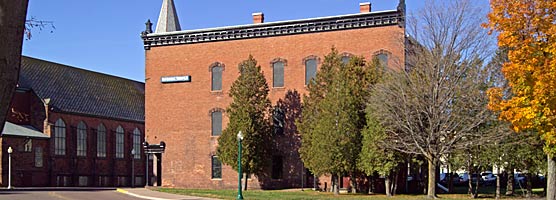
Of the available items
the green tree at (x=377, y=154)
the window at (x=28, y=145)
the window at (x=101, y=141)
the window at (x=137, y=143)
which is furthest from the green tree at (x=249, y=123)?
the window at (x=137, y=143)

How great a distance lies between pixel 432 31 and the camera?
31719 millimetres

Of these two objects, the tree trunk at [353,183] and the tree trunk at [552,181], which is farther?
the tree trunk at [353,183]

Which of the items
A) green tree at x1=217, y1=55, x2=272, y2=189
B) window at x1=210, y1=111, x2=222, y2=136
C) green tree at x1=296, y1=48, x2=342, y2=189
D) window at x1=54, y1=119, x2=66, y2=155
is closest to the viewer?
green tree at x1=296, y1=48, x2=342, y2=189

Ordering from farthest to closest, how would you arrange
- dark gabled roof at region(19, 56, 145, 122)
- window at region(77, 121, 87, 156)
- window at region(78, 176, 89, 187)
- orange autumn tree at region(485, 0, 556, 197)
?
1. window at region(77, 121, 87, 156)
2. dark gabled roof at region(19, 56, 145, 122)
3. window at region(78, 176, 89, 187)
4. orange autumn tree at region(485, 0, 556, 197)

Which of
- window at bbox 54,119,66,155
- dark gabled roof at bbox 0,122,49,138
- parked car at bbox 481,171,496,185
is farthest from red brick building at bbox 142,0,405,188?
parked car at bbox 481,171,496,185

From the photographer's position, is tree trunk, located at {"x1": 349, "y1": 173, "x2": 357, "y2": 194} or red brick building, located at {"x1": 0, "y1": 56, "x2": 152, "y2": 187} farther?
red brick building, located at {"x1": 0, "y1": 56, "x2": 152, "y2": 187}

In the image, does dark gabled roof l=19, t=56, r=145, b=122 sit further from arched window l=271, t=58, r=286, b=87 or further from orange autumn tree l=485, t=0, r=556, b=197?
orange autumn tree l=485, t=0, r=556, b=197

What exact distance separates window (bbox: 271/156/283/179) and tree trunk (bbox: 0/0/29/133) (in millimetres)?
41465

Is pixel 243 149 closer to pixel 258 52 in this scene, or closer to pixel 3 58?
pixel 258 52

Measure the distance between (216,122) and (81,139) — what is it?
26.8 metres

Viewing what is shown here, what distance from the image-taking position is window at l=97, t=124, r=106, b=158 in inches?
2793

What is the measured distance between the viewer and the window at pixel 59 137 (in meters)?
64.6

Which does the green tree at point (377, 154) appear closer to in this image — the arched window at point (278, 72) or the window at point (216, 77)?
the arched window at point (278, 72)

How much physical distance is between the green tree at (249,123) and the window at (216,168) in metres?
2.83
